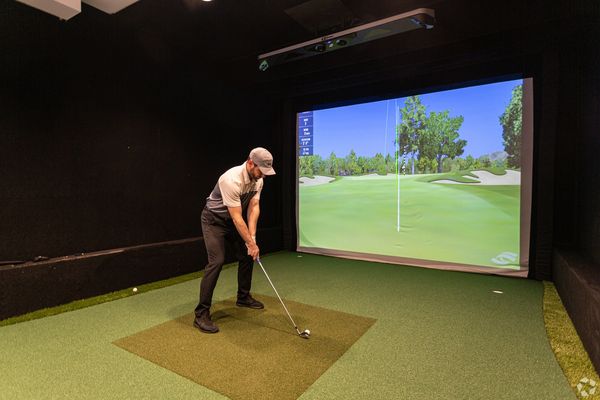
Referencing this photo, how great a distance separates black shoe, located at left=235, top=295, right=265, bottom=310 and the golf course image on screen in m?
2.51

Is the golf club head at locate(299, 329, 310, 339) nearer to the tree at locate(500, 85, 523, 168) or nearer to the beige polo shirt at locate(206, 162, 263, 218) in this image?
the beige polo shirt at locate(206, 162, 263, 218)

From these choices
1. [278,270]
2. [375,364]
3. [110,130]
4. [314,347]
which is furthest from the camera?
[278,270]

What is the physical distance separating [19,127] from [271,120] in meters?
3.56

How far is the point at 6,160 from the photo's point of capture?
2.71m

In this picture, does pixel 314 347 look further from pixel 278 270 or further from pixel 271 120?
pixel 271 120

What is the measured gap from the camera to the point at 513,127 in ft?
13.0

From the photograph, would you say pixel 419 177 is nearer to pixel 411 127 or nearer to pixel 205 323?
pixel 411 127

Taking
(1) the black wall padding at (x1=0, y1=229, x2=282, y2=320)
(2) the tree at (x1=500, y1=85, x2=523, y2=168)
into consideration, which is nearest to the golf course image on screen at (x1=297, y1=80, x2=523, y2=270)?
(2) the tree at (x1=500, y1=85, x2=523, y2=168)

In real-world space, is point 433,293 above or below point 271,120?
below

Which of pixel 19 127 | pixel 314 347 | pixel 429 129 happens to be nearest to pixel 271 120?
pixel 429 129

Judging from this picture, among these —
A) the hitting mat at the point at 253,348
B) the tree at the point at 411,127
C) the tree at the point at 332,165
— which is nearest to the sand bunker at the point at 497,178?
the tree at the point at 411,127

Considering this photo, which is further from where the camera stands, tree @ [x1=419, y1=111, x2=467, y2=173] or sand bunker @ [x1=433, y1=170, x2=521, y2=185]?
tree @ [x1=419, y1=111, x2=467, y2=173]

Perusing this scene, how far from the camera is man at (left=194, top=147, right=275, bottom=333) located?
2.31 m

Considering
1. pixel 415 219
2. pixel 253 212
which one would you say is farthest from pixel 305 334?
pixel 415 219
